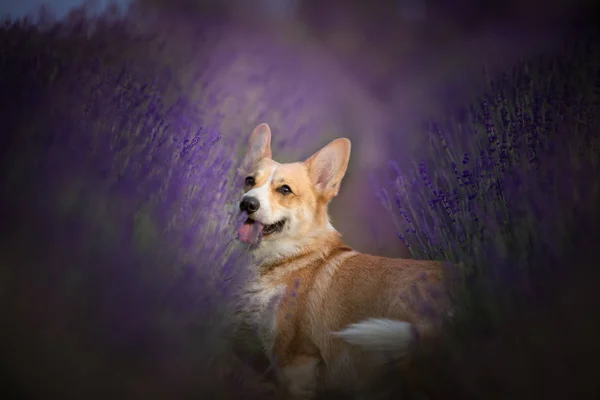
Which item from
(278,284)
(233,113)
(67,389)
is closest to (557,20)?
(233,113)

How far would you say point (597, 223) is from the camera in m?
1.10

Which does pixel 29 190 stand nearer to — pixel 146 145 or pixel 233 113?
pixel 146 145

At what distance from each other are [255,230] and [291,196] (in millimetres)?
266

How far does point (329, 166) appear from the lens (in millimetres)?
2508

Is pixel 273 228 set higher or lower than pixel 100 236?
higher

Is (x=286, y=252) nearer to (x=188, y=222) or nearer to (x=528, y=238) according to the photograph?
(x=188, y=222)

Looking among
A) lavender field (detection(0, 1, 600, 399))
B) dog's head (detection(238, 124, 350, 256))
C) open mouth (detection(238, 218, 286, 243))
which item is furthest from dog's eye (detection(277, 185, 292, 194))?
lavender field (detection(0, 1, 600, 399))

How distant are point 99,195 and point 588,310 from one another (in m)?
1.24

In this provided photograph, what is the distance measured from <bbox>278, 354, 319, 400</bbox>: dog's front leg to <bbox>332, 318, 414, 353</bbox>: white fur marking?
62 centimetres

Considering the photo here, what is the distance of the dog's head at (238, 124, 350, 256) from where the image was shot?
89.1 inches

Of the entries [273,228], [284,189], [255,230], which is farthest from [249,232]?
[284,189]

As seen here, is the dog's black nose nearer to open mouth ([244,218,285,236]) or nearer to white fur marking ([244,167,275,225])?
white fur marking ([244,167,275,225])

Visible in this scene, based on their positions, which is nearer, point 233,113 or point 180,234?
point 180,234

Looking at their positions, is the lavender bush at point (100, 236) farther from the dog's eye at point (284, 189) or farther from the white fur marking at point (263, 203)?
the dog's eye at point (284, 189)
